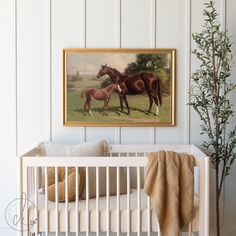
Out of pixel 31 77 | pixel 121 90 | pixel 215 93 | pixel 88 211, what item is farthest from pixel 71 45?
pixel 88 211

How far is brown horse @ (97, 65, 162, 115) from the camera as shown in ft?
11.5

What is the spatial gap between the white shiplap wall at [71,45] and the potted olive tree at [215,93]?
0.28ft

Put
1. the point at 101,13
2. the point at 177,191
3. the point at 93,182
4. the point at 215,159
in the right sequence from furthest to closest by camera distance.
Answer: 1. the point at 101,13
2. the point at 215,159
3. the point at 93,182
4. the point at 177,191

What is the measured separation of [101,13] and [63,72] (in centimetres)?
58

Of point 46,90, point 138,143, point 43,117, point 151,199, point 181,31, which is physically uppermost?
point 181,31

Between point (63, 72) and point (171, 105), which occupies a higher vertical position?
point (63, 72)

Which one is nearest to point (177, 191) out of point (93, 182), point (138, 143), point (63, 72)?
point (93, 182)

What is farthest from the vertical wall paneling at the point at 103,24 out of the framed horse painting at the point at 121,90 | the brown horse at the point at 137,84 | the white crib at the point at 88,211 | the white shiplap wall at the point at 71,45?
the white crib at the point at 88,211

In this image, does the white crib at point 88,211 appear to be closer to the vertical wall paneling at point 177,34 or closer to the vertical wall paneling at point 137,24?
A: the vertical wall paneling at point 177,34

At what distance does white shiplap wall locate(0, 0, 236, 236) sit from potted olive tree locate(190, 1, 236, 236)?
0.09 m

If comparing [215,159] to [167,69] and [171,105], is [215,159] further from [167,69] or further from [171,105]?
[167,69]

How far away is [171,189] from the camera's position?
266 cm

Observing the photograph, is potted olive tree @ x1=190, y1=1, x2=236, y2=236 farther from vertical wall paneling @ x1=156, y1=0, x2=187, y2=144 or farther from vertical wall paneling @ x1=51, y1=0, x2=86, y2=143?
vertical wall paneling @ x1=51, y1=0, x2=86, y2=143

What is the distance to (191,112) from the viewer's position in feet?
11.6
